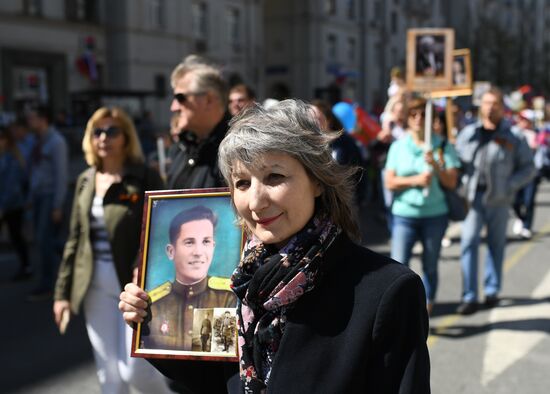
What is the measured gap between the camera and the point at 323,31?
42.3 m

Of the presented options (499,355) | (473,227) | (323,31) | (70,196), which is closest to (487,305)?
(473,227)

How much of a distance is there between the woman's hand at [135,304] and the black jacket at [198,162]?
42.1 inches

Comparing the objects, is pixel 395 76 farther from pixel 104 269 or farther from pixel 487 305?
pixel 104 269

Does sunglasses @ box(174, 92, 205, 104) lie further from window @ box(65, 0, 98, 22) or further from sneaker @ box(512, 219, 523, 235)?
window @ box(65, 0, 98, 22)

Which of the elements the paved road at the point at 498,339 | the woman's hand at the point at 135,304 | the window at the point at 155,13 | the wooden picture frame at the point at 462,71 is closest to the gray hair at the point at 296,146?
the woman's hand at the point at 135,304

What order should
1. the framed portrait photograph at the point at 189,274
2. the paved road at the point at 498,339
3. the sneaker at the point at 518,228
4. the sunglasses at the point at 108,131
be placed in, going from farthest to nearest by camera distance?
1. the sneaker at the point at 518,228
2. the paved road at the point at 498,339
3. the sunglasses at the point at 108,131
4. the framed portrait photograph at the point at 189,274

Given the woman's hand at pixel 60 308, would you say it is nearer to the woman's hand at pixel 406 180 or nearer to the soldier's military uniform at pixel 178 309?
the soldier's military uniform at pixel 178 309

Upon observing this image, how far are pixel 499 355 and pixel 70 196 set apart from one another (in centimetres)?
1206

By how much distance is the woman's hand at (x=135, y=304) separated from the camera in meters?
2.09

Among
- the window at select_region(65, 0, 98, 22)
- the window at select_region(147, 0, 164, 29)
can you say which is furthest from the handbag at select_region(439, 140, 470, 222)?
the window at select_region(147, 0, 164, 29)

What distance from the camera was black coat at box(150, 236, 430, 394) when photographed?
163cm

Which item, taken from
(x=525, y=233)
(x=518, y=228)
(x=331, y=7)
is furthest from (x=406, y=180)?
(x=331, y=7)

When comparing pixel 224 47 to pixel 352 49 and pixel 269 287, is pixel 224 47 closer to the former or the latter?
pixel 352 49

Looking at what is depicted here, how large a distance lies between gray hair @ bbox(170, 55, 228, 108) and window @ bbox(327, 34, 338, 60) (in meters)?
40.9
